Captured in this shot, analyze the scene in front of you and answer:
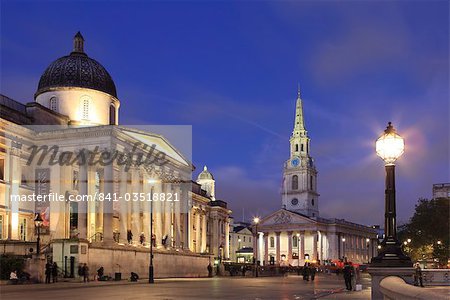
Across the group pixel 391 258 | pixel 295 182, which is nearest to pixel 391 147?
pixel 391 258

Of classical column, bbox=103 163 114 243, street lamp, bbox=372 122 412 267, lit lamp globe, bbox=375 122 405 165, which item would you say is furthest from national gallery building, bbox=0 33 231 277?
lit lamp globe, bbox=375 122 405 165

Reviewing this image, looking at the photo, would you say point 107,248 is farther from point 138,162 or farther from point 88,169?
point 138,162

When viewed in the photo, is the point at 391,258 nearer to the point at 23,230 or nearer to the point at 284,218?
the point at 23,230

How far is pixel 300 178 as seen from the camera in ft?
588

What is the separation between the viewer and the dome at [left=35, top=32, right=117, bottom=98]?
66.9m

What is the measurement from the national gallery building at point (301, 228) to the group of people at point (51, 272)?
115 m

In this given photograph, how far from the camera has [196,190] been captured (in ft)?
315

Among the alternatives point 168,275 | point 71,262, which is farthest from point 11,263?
point 168,275

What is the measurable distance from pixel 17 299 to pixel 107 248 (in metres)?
27.1

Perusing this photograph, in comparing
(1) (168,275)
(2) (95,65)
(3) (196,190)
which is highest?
(2) (95,65)

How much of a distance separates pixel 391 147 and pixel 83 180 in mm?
40398

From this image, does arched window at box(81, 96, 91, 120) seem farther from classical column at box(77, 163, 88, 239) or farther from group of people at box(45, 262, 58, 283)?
group of people at box(45, 262, 58, 283)

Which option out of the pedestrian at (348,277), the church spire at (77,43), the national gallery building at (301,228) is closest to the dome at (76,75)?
the church spire at (77,43)

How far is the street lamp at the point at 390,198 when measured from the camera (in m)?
16.9
